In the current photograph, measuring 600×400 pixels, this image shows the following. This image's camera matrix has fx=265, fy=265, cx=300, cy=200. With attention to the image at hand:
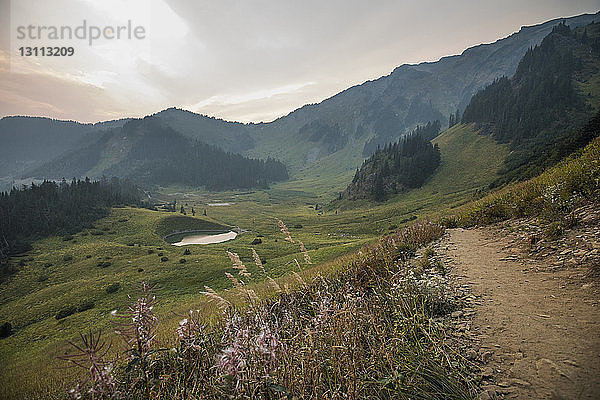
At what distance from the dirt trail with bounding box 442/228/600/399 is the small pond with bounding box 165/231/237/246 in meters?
96.6

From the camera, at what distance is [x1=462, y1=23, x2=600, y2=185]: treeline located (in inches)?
4208

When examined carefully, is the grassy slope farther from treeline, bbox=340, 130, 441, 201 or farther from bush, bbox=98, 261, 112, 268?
treeline, bbox=340, 130, 441, 201

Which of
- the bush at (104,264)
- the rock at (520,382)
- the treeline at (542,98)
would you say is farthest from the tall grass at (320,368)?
the treeline at (542,98)

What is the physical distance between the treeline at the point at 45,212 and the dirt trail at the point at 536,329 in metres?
129

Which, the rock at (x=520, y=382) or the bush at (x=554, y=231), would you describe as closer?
the rock at (x=520, y=382)

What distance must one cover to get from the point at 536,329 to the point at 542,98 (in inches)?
6734

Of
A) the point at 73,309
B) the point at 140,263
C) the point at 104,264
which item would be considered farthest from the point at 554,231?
the point at 104,264

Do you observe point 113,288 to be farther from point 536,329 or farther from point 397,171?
point 397,171

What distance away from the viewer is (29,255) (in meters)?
89.1

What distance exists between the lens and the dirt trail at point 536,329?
3701 millimetres

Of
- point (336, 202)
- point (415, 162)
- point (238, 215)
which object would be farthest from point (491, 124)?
point (238, 215)

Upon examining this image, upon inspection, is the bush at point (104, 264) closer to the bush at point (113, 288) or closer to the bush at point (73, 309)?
the bush at point (113, 288)

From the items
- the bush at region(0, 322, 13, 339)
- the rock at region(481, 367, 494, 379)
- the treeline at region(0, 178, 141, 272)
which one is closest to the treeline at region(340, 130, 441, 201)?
the bush at region(0, 322, 13, 339)

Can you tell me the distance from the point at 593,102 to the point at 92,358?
178m
